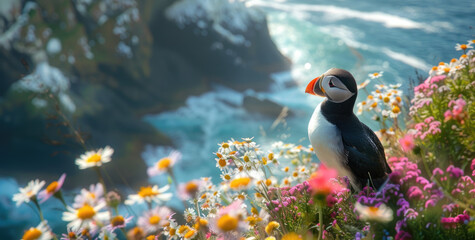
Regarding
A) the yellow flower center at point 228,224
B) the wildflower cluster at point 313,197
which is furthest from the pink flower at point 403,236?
A: the yellow flower center at point 228,224

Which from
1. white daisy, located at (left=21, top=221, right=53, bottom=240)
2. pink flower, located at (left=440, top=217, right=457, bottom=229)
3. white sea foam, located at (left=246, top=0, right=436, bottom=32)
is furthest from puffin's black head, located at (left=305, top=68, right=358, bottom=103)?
white sea foam, located at (left=246, top=0, right=436, bottom=32)

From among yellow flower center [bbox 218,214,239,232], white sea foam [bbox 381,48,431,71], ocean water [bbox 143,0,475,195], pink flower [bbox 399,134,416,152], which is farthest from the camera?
ocean water [bbox 143,0,475,195]

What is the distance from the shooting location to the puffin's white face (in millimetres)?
1146

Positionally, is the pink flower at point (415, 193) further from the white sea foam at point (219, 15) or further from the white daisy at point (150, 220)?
the white sea foam at point (219, 15)

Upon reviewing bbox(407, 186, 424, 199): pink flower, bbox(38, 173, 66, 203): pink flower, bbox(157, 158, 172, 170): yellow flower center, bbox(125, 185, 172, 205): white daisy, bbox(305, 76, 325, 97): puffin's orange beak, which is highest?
bbox(305, 76, 325, 97): puffin's orange beak

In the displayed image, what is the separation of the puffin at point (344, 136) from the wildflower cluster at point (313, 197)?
61 mm

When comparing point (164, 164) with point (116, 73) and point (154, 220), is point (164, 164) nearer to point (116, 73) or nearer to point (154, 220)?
point (154, 220)

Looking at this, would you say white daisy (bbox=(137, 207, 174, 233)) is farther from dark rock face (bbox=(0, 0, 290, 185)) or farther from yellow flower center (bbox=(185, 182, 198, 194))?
dark rock face (bbox=(0, 0, 290, 185))

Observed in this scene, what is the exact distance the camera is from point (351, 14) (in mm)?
3926

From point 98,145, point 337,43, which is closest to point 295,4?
point 337,43

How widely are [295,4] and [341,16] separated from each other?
5.19ft

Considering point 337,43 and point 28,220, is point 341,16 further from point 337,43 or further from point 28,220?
point 28,220

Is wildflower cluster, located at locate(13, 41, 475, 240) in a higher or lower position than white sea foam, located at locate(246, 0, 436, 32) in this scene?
lower

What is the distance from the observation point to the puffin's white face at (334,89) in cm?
115
